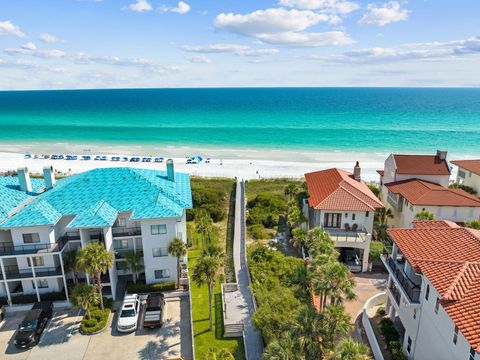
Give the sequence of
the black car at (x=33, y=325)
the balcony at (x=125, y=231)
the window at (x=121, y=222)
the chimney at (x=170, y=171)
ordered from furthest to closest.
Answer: the chimney at (x=170, y=171) < the window at (x=121, y=222) < the balcony at (x=125, y=231) < the black car at (x=33, y=325)

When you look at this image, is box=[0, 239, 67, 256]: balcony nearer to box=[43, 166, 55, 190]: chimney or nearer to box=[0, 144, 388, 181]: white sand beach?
box=[43, 166, 55, 190]: chimney

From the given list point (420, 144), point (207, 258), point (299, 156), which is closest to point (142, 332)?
point (207, 258)

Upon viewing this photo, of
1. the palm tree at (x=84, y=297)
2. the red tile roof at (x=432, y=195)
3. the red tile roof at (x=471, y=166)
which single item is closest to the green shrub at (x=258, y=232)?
the red tile roof at (x=432, y=195)

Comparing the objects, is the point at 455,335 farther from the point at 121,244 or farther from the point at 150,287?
the point at 121,244

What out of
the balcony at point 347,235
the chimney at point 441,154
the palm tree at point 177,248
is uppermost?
the chimney at point 441,154

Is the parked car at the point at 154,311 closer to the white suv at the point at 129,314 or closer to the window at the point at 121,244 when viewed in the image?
the white suv at the point at 129,314

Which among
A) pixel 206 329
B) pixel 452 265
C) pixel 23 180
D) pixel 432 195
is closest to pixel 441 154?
pixel 432 195

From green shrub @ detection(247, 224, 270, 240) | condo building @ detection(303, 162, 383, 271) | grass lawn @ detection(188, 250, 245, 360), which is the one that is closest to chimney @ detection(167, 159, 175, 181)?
grass lawn @ detection(188, 250, 245, 360)
